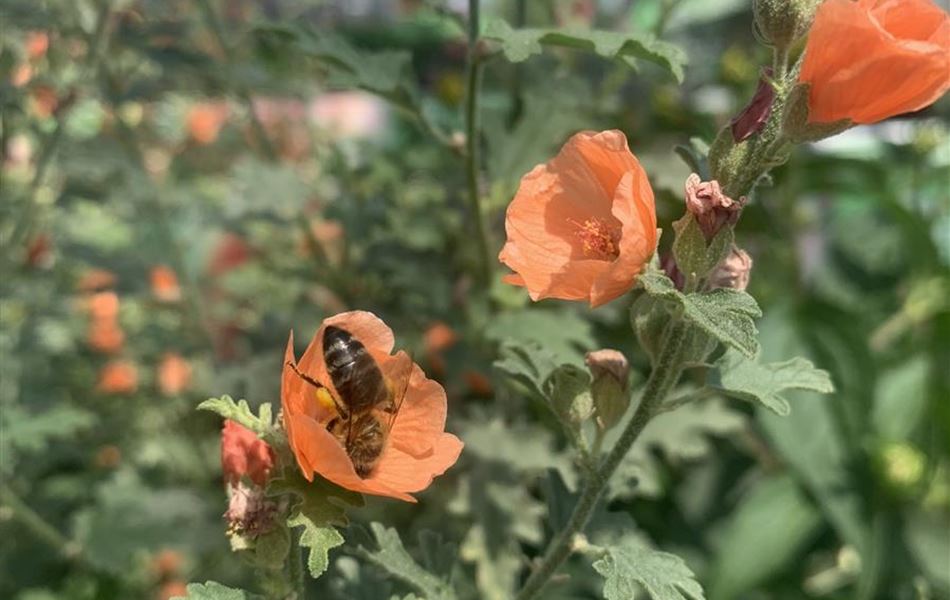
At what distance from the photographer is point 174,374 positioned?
1729 millimetres

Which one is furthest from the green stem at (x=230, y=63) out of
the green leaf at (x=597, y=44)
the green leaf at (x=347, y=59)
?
the green leaf at (x=597, y=44)

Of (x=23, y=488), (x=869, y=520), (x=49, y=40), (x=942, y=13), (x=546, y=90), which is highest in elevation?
(x=942, y=13)

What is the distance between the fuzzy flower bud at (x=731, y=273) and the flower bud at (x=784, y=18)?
14 cm

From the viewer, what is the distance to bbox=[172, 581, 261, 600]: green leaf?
0.60 meters

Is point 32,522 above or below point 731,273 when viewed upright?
below

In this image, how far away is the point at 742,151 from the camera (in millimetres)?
626

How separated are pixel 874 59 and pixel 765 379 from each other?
0.75 feet

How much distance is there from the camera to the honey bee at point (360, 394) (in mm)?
650

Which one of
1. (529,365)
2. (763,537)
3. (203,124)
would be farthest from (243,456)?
(203,124)

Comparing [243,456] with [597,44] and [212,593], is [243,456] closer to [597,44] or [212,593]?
[212,593]

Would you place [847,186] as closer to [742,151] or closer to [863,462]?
[863,462]

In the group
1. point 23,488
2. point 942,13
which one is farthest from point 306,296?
point 942,13

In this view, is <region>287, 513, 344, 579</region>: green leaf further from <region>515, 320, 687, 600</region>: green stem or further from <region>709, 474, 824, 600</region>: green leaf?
<region>709, 474, 824, 600</region>: green leaf

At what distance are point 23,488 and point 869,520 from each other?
113cm
